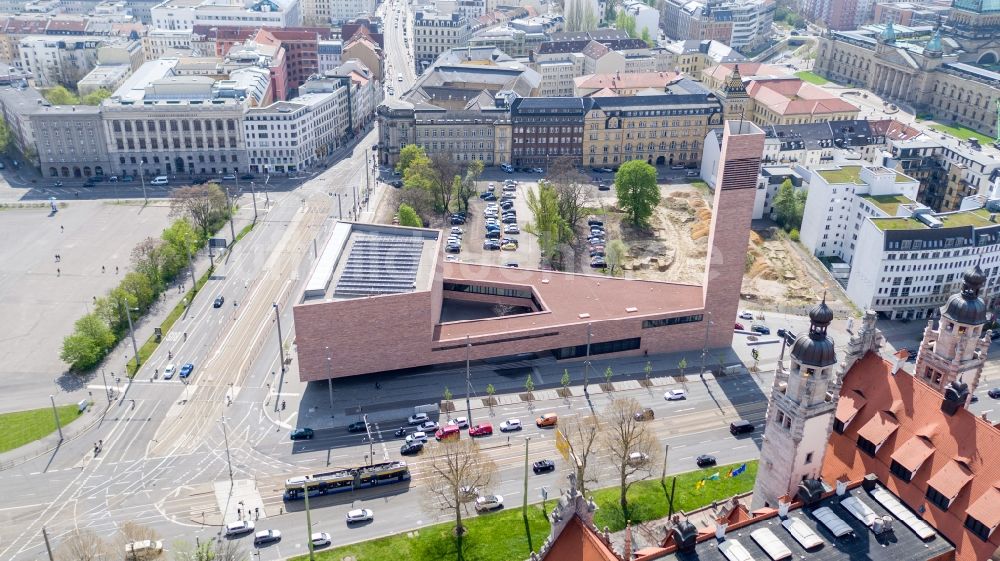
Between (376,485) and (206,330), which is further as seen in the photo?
(206,330)

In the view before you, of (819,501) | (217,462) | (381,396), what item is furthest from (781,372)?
(217,462)

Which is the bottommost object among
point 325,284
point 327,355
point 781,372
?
point 327,355

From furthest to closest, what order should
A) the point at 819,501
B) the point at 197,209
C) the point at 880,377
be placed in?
the point at 197,209 → the point at 880,377 → the point at 819,501

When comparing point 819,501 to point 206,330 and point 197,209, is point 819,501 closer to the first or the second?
point 206,330

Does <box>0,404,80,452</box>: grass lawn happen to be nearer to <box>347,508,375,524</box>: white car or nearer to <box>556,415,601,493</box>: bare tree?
<box>347,508,375,524</box>: white car

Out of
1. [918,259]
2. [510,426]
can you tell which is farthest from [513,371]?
[918,259]

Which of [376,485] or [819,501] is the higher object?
[819,501]
